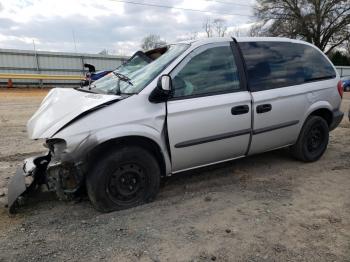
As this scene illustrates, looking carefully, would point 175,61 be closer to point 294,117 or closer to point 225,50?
point 225,50

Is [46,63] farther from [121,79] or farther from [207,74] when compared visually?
[207,74]

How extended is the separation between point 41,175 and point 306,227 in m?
2.87

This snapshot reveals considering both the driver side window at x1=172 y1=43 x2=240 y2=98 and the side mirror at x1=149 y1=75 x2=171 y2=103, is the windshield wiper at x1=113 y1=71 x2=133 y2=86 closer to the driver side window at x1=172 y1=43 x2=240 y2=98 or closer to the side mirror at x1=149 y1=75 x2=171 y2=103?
the side mirror at x1=149 y1=75 x2=171 y2=103

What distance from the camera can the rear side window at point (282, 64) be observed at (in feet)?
14.3

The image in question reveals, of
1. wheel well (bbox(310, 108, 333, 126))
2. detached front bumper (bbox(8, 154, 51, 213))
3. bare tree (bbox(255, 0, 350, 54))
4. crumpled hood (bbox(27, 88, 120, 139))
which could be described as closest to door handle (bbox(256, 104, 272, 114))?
wheel well (bbox(310, 108, 333, 126))

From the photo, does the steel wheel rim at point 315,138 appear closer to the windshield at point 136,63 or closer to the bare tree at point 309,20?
the windshield at point 136,63

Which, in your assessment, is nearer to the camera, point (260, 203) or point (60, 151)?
point (60, 151)

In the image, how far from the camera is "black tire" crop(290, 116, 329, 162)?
16.4ft

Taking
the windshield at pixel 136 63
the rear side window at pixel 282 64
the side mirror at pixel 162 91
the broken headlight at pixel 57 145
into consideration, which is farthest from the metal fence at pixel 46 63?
the side mirror at pixel 162 91

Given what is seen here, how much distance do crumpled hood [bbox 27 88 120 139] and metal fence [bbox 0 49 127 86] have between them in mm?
18455

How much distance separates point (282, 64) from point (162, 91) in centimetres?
200

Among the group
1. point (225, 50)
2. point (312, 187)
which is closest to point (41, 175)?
point (225, 50)

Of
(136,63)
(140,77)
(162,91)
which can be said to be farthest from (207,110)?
(136,63)

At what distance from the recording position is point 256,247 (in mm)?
2982
